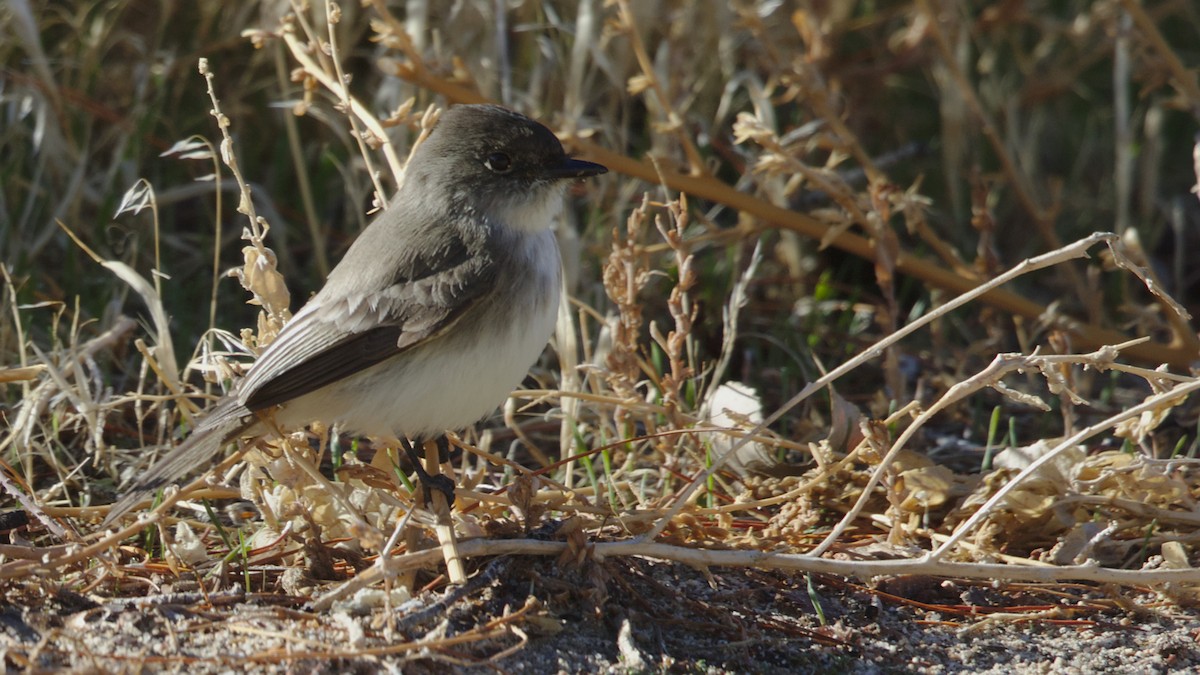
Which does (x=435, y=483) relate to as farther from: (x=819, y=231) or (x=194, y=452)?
(x=819, y=231)

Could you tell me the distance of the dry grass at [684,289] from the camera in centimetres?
357

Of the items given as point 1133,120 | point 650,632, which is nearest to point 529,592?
point 650,632

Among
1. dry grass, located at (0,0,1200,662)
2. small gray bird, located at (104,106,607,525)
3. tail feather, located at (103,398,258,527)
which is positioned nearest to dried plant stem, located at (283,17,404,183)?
dry grass, located at (0,0,1200,662)

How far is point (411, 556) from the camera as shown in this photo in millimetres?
3242

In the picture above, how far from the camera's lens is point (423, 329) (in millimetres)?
3592

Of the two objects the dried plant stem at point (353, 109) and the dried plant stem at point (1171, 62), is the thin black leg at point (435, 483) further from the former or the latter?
the dried plant stem at point (1171, 62)

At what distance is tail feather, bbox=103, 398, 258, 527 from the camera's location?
3479mm

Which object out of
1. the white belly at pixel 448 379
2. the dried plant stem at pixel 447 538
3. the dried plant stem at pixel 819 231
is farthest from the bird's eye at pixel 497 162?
the dried plant stem at pixel 447 538

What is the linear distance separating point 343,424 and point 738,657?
1.19 m

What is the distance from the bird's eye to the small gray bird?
0.03 m

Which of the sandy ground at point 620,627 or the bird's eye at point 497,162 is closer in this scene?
the sandy ground at point 620,627

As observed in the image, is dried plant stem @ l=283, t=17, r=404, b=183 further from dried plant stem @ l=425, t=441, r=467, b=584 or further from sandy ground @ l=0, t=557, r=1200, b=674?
sandy ground @ l=0, t=557, r=1200, b=674

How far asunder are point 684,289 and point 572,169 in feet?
1.50

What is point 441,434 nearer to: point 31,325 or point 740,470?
point 740,470
